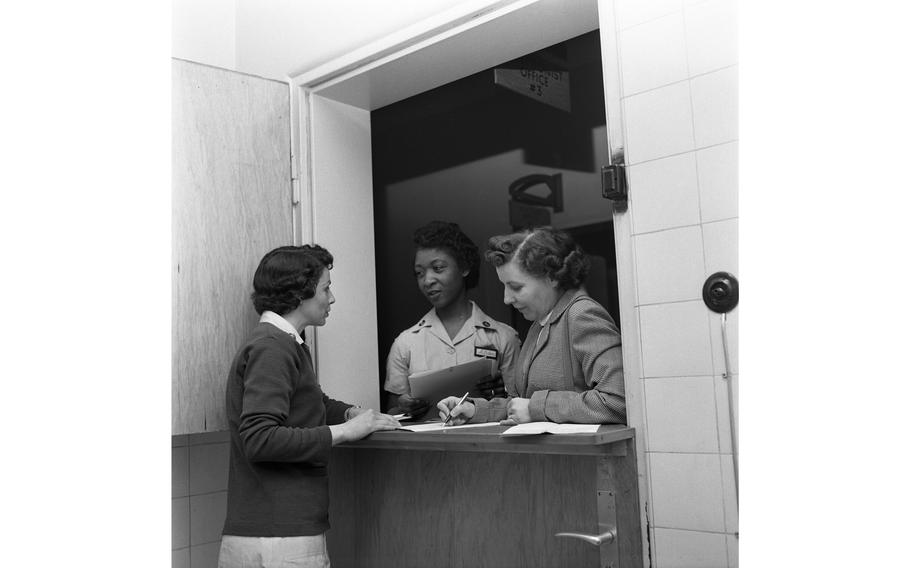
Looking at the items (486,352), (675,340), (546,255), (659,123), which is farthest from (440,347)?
(659,123)

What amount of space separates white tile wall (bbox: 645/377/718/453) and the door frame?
0.03 metres

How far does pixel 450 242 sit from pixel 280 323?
845mm

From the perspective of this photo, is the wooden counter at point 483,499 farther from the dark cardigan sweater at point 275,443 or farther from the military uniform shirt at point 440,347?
the military uniform shirt at point 440,347

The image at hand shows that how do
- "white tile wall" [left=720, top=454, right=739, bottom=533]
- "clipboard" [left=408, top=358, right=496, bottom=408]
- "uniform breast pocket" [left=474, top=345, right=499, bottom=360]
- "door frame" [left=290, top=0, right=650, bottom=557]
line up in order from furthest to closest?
1. "uniform breast pocket" [left=474, top=345, right=499, bottom=360]
2. "clipboard" [left=408, top=358, right=496, bottom=408]
3. "door frame" [left=290, top=0, right=650, bottom=557]
4. "white tile wall" [left=720, top=454, right=739, bottom=533]

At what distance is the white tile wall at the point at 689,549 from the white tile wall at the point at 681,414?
7.2 inches

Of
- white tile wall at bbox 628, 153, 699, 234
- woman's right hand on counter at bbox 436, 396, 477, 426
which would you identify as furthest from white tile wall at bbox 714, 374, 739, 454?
woman's right hand on counter at bbox 436, 396, 477, 426

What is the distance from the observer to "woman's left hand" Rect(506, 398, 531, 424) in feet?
6.45

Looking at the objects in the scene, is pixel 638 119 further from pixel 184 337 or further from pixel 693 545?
pixel 184 337

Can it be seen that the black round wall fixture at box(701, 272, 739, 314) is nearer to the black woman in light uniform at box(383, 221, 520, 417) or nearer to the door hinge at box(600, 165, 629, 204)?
the door hinge at box(600, 165, 629, 204)

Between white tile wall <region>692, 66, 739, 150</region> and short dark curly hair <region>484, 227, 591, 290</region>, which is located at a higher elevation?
white tile wall <region>692, 66, 739, 150</region>

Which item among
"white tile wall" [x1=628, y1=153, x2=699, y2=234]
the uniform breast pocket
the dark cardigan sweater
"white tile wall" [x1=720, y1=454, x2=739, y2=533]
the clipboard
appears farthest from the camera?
the uniform breast pocket

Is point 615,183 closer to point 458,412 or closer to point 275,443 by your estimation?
point 458,412

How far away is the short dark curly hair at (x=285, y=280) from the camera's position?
217 centimetres
